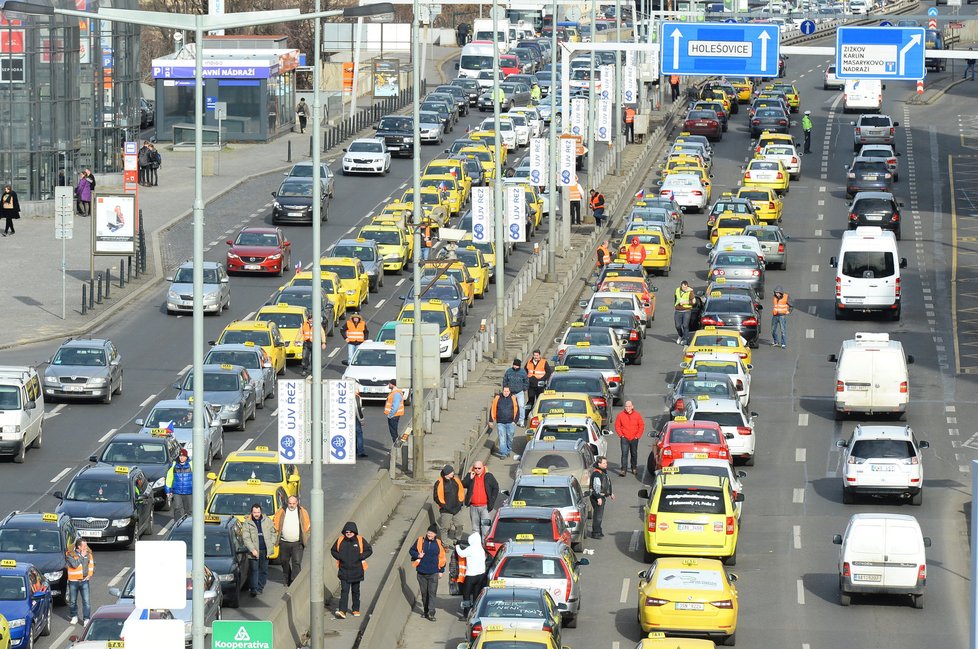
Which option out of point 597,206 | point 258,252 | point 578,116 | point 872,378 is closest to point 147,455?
point 872,378

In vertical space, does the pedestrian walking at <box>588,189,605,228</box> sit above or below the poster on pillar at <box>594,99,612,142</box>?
below

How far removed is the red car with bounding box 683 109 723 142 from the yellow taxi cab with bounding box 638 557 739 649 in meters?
59.9

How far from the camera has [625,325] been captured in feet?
160

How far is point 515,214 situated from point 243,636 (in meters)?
36.2

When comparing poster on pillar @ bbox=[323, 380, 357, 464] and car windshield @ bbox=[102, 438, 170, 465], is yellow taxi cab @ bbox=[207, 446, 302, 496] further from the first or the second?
poster on pillar @ bbox=[323, 380, 357, 464]

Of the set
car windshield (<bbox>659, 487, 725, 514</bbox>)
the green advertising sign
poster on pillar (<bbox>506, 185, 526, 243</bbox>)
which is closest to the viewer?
the green advertising sign

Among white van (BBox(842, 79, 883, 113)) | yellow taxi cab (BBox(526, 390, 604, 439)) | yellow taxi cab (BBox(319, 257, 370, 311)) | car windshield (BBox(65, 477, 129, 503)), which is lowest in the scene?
car windshield (BBox(65, 477, 129, 503))

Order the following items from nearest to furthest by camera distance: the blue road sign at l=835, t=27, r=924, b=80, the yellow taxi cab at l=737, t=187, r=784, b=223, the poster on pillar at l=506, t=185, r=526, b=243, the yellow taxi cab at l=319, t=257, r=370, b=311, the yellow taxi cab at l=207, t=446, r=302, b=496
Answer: the yellow taxi cab at l=207, t=446, r=302, b=496 → the blue road sign at l=835, t=27, r=924, b=80 → the yellow taxi cab at l=319, t=257, r=370, b=311 → the poster on pillar at l=506, t=185, r=526, b=243 → the yellow taxi cab at l=737, t=187, r=784, b=223

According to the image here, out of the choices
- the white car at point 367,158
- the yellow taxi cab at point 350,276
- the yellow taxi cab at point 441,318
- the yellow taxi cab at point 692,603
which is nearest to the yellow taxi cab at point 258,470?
the yellow taxi cab at point 692,603

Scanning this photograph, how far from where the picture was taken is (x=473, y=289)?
55.3 metres

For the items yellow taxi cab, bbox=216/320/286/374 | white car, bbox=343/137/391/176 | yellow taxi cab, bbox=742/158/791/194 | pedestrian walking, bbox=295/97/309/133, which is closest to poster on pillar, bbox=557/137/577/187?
yellow taxi cab, bbox=742/158/791/194

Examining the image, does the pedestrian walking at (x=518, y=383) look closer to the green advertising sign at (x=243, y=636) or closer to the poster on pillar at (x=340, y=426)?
the poster on pillar at (x=340, y=426)

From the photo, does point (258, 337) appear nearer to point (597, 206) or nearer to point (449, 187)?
point (597, 206)

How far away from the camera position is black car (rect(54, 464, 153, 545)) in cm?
3403
